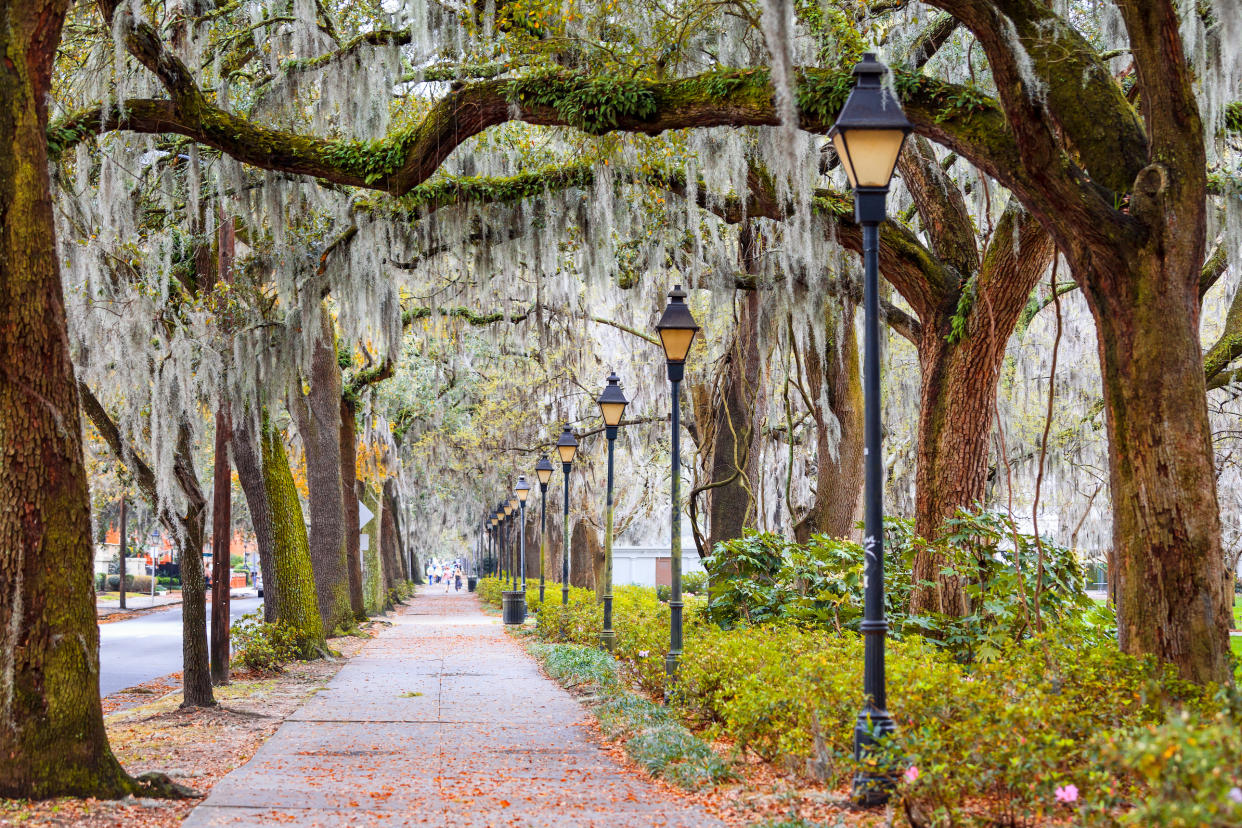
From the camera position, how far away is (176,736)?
848 centimetres

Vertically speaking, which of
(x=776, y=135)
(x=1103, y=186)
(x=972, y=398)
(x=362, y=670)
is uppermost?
(x=776, y=135)

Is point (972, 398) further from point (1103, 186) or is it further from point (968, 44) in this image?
point (968, 44)

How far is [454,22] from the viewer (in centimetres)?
1084

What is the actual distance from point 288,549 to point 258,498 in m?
0.78


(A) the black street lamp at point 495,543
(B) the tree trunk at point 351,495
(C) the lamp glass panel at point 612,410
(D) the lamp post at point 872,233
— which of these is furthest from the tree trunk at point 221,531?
(A) the black street lamp at point 495,543

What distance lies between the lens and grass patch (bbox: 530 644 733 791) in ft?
21.4

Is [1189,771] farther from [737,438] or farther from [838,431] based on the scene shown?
[737,438]

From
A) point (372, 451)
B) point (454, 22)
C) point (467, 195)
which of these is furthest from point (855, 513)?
point (372, 451)

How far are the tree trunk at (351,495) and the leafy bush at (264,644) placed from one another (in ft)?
20.7

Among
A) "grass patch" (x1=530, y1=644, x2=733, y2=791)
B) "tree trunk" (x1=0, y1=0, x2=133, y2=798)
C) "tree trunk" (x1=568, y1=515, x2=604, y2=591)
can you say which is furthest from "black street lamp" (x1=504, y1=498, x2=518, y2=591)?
"tree trunk" (x1=0, y1=0, x2=133, y2=798)

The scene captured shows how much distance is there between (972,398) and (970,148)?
Result: 9.72 feet

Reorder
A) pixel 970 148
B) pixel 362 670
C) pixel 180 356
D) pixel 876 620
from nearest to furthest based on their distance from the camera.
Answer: pixel 876 620 < pixel 970 148 < pixel 180 356 < pixel 362 670

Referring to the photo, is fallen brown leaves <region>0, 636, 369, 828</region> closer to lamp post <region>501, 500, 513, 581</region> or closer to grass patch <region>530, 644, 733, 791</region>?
grass patch <region>530, 644, 733, 791</region>

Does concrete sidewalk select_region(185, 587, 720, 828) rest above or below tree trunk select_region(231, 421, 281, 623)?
below
